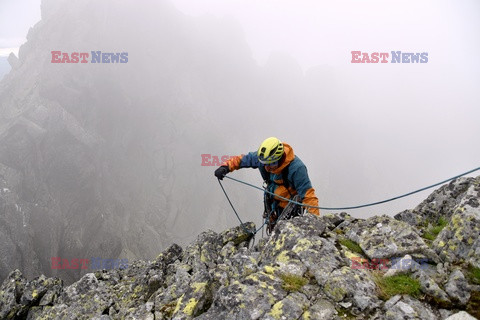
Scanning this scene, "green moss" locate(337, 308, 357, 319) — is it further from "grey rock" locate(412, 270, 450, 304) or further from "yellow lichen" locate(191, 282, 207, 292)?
"yellow lichen" locate(191, 282, 207, 292)

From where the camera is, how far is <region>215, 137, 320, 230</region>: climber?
10125 millimetres

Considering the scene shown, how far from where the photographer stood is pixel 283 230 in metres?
8.31

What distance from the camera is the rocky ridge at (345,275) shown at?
216 inches

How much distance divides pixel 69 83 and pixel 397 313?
150996 millimetres

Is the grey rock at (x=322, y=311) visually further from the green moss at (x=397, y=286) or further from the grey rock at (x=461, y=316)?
the grey rock at (x=461, y=316)

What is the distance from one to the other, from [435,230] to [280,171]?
5.38 meters

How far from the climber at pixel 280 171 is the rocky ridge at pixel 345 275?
142 centimetres

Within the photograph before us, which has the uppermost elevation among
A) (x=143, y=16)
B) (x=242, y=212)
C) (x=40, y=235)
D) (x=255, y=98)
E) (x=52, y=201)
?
(x=143, y=16)

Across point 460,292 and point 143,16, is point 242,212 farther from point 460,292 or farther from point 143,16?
Answer: point 460,292

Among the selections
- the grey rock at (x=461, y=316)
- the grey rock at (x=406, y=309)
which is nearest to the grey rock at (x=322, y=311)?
the grey rock at (x=406, y=309)

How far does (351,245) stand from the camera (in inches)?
305

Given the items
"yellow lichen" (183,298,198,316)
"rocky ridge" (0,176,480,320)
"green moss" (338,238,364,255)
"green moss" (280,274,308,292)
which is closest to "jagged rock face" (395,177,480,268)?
"rocky ridge" (0,176,480,320)

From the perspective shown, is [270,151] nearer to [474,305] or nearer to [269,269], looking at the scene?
[269,269]

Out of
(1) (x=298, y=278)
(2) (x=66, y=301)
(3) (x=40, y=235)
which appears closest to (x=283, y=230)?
(1) (x=298, y=278)
